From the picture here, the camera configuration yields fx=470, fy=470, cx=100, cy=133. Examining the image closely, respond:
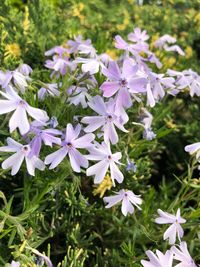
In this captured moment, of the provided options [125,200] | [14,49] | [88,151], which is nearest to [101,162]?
[88,151]

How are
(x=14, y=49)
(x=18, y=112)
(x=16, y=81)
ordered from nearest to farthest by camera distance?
(x=18, y=112), (x=16, y=81), (x=14, y=49)

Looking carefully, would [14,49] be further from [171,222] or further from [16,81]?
[171,222]

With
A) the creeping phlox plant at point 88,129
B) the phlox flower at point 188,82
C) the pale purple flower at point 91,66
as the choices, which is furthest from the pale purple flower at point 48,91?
the phlox flower at point 188,82

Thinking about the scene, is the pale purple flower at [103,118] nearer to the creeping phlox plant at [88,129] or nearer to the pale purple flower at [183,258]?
the creeping phlox plant at [88,129]

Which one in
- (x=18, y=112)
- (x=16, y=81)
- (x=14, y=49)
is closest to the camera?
(x=18, y=112)

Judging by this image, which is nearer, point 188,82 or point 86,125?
point 86,125

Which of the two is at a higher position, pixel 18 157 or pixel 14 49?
pixel 18 157

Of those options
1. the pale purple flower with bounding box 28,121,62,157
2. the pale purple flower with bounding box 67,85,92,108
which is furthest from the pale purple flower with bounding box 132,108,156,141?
→ the pale purple flower with bounding box 28,121,62,157
